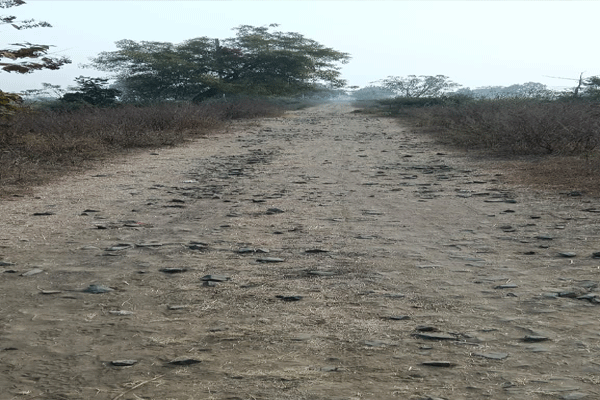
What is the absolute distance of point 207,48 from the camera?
127ft

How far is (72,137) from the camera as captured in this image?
1142cm

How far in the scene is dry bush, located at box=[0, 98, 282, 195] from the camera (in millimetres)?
8609

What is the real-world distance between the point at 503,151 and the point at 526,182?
355cm

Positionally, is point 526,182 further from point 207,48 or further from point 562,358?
point 207,48

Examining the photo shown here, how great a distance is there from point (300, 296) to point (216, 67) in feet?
120

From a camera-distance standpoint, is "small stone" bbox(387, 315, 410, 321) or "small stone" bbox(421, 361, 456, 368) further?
"small stone" bbox(387, 315, 410, 321)

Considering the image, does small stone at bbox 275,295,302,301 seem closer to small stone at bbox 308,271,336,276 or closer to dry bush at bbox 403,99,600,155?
small stone at bbox 308,271,336,276

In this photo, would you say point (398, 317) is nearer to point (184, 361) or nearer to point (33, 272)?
point (184, 361)

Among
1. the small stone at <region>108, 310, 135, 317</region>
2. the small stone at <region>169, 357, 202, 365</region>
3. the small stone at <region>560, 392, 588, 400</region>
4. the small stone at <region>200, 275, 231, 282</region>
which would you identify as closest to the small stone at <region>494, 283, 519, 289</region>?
the small stone at <region>560, 392, 588, 400</region>

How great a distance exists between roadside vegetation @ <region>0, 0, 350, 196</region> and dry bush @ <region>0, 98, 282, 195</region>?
17 mm

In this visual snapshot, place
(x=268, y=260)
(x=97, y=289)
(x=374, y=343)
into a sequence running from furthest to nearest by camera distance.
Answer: (x=268, y=260) → (x=97, y=289) → (x=374, y=343)

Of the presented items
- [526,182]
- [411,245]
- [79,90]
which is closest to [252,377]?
[411,245]

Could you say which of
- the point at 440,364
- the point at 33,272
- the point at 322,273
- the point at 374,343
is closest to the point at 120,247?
the point at 33,272

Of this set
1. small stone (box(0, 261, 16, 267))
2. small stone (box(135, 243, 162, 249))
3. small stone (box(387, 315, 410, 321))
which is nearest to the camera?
small stone (box(387, 315, 410, 321))
